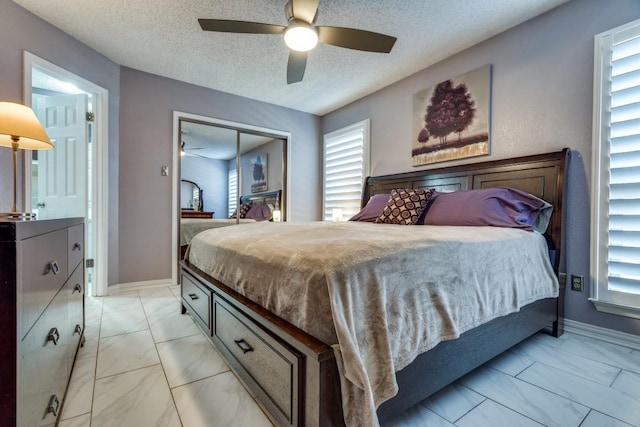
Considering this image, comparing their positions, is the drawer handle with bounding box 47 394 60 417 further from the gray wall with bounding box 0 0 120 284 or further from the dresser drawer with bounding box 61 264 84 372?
the gray wall with bounding box 0 0 120 284

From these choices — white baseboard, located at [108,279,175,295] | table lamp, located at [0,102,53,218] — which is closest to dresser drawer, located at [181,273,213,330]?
table lamp, located at [0,102,53,218]

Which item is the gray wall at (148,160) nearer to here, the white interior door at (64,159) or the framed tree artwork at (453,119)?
the white interior door at (64,159)

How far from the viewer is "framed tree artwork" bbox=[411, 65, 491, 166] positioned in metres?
2.70

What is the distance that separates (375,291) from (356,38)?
1.92 metres

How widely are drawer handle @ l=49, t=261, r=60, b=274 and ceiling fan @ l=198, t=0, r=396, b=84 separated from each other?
1639 millimetres

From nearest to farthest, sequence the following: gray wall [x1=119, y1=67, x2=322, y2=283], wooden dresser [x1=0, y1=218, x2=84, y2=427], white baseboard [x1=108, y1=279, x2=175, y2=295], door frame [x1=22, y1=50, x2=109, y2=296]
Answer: wooden dresser [x1=0, y1=218, x2=84, y2=427] → door frame [x1=22, y1=50, x2=109, y2=296] → white baseboard [x1=108, y1=279, x2=175, y2=295] → gray wall [x1=119, y1=67, x2=322, y2=283]

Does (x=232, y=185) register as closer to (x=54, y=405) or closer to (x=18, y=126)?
(x=18, y=126)

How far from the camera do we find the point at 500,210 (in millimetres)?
2119

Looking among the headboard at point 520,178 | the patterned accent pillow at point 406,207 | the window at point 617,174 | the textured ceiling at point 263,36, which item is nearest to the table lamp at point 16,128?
the textured ceiling at point 263,36

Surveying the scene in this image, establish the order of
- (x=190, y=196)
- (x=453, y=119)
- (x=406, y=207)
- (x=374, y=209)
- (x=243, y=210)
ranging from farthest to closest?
(x=243, y=210) < (x=190, y=196) < (x=374, y=209) < (x=453, y=119) < (x=406, y=207)

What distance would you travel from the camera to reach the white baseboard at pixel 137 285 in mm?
3081

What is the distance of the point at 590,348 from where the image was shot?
1.86 m

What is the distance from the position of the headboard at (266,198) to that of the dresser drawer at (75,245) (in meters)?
2.37

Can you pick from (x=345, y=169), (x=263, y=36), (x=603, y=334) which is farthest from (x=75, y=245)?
(x=603, y=334)
